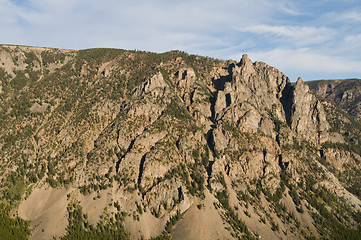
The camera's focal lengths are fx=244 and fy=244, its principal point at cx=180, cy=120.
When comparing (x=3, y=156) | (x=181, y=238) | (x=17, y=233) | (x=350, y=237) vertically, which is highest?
(x=3, y=156)

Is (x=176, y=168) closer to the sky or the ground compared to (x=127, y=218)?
closer to the sky

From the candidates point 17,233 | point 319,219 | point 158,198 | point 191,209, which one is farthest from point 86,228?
point 319,219

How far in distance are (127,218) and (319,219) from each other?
144 m

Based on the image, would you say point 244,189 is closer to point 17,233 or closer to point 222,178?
point 222,178

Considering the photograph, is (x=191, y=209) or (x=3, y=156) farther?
(x=3, y=156)

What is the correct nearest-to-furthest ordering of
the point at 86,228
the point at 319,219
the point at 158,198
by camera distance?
1. the point at 86,228
2. the point at 158,198
3. the point at 319,219

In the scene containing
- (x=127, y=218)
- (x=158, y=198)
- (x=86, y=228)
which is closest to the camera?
(x=86, y=228)

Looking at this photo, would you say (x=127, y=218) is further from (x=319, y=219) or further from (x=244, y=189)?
(x=319, y=219)

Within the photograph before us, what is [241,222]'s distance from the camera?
561ft

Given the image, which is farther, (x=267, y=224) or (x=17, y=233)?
(x=267, y=224)

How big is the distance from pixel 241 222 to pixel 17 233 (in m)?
139

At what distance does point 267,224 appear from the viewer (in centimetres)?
17638

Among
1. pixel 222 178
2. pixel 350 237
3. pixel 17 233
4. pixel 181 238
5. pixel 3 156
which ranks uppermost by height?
pixel 3 156

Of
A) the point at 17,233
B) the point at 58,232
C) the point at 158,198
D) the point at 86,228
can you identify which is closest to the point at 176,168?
the point at 158,198
